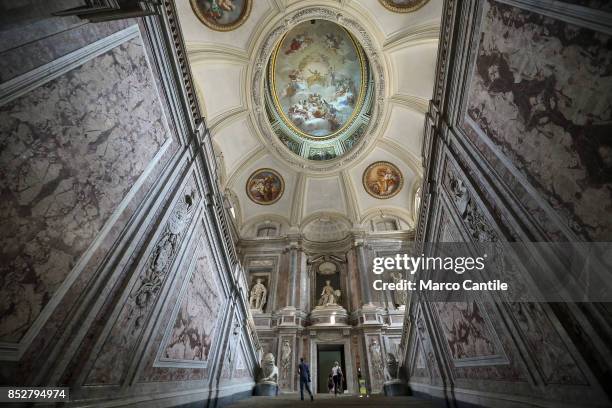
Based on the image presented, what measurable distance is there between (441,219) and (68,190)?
521 centimetres

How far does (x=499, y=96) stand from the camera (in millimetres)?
3033

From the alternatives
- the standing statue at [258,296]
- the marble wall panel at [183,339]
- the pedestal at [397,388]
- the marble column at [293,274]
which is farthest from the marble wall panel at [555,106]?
the standing statue at [258,296]

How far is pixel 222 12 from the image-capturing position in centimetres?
1076

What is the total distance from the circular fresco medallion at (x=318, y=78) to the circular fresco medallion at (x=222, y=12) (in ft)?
9.52

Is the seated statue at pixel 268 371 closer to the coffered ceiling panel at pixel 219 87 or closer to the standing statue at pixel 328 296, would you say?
the standing statue at pixel 328 296

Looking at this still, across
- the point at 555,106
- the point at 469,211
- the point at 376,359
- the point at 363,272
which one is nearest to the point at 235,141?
the point at 363,272

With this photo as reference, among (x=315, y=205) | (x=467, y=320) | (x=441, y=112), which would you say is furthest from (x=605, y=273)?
(x=315, y=205)

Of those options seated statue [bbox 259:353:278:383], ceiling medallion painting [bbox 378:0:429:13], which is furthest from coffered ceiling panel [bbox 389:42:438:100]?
seated statue [bbox 259:353:278:383]

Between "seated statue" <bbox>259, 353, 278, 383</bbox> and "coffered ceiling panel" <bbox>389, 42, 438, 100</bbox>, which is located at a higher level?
"coffered ceiling panel" <bbox>389, 42, 438, 100</bbox>

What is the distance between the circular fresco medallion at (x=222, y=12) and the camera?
10206mm

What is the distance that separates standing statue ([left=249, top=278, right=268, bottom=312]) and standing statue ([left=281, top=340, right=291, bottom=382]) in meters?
2.27

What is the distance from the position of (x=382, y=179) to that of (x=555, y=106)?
14125 mm

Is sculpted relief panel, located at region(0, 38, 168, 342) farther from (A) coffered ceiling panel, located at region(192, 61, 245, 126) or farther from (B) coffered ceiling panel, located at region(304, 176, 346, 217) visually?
(B) coffered ceiling panel, located at region(304, 176, 346, 217)

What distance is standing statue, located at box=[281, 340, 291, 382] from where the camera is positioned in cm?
1063
